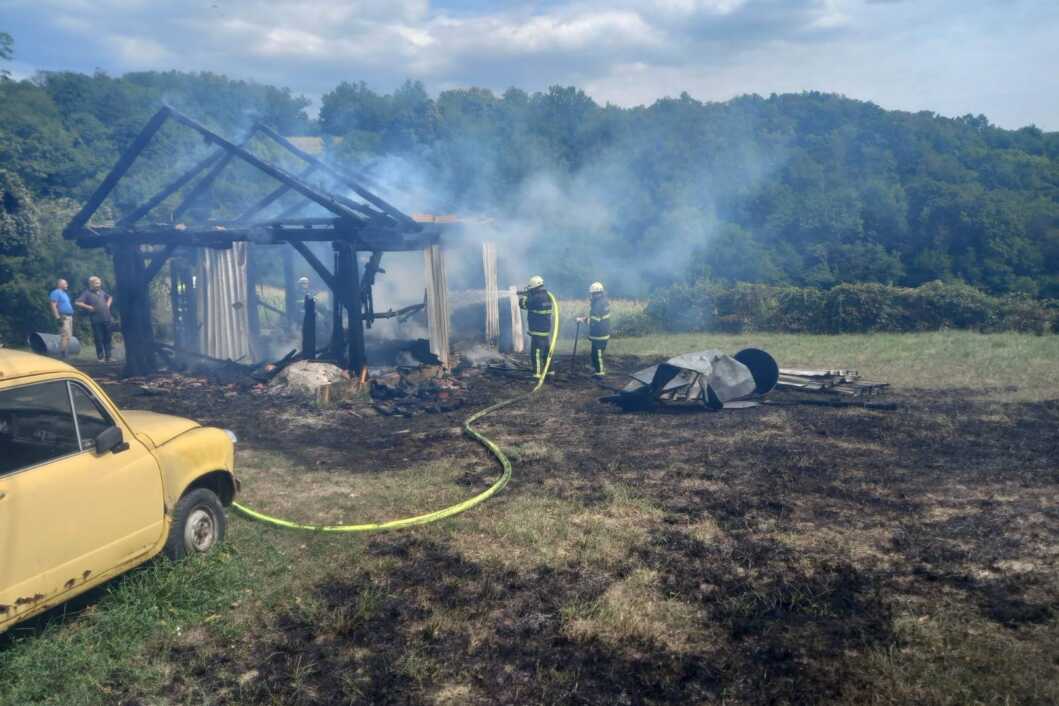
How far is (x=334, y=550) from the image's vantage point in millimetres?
6184

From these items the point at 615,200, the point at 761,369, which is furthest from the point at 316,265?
the point at 615,200

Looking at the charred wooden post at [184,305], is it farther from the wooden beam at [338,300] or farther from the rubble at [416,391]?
the rubble at [416,391]

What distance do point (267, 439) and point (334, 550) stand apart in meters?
4.53

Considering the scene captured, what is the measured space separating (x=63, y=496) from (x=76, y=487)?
12 centimetres

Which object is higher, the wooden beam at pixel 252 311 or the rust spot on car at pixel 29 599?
the wooden beam at pixel 252 311

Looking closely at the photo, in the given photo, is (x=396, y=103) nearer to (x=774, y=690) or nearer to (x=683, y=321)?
(x=683, y=321)

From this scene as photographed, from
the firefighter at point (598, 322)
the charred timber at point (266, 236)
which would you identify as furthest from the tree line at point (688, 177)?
the firefighter at point (598, 322)

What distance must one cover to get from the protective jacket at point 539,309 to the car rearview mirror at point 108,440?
9966 millimetres

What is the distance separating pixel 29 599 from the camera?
166 inches

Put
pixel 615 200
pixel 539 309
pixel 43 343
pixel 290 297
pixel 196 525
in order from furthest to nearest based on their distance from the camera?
pixel 615 200 < pixel 290 297 < pixel 539 309 < pixel 43 343 < pixel 196 525

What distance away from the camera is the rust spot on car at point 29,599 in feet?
13.6

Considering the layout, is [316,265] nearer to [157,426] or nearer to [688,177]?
[157,426]

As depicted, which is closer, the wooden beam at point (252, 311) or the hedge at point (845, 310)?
the wooden beam at point (252, 311)

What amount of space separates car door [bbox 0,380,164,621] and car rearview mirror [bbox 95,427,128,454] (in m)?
0.07
